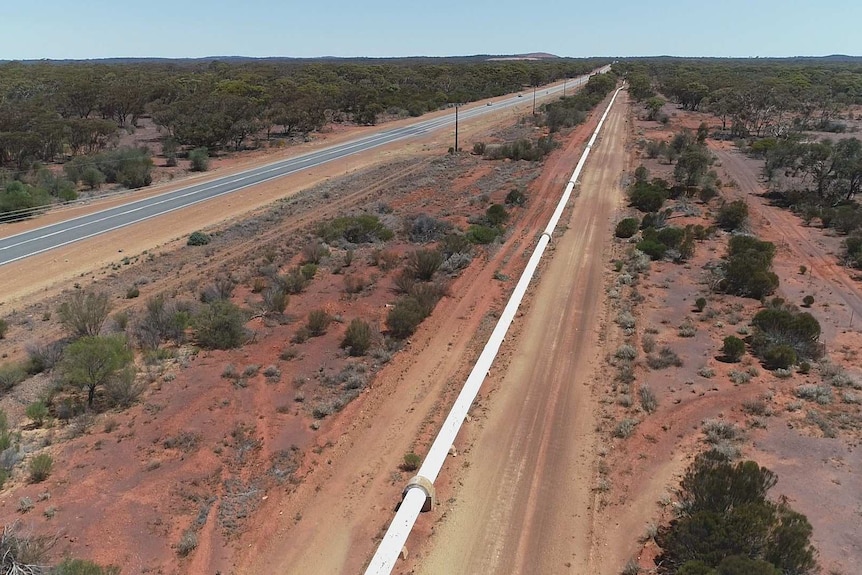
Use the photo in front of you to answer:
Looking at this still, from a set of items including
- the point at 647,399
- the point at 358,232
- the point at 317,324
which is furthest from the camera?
the point at 358,232

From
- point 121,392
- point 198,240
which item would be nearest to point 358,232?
point 198,240

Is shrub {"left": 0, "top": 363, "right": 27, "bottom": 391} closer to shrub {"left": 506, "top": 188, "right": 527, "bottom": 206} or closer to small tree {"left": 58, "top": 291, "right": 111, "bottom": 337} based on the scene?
small tree {"left": 58, "top": 291, "right": 111, "bottom": 337}

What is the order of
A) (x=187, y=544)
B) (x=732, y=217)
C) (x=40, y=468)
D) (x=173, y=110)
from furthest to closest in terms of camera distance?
(x=173, y=110)
(x=732, y=217)
(x=40, y=468)
(x=187, y=544)

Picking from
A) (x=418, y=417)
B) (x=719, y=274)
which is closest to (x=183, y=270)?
(x=418, y=417)

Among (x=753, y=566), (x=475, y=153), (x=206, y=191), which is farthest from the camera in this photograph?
(x=475, y=153)

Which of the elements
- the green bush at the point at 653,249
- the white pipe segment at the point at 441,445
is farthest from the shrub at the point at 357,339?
the green bush at the point at 653,249

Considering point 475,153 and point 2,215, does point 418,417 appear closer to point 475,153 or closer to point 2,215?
point 2,215

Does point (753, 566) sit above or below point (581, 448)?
above

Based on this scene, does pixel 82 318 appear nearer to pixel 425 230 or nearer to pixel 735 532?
pixel 425 230
